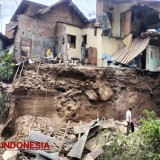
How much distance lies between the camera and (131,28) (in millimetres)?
27859

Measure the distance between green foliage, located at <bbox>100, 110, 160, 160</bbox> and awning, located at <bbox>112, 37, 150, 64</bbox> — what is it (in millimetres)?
11451

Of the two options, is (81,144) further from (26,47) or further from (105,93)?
(26,47)

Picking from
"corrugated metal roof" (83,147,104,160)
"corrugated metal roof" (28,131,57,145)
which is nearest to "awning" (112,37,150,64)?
"corrugated metal roof" (28,131,57,145)

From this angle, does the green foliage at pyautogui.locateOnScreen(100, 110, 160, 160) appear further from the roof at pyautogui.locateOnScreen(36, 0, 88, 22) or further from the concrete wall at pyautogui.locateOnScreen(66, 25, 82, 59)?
the roof at pyautogui.locateOnScreen(36, 0, 88, 22)

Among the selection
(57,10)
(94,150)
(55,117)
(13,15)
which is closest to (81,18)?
(57,10)

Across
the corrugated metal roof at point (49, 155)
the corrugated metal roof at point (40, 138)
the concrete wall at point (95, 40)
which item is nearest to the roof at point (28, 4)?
the concrete wall at point (95, 40)

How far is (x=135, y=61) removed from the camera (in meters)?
26.0

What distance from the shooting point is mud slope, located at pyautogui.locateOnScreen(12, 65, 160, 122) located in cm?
2064

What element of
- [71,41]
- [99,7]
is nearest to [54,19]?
[71,41]

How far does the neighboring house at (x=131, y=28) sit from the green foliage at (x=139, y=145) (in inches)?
452

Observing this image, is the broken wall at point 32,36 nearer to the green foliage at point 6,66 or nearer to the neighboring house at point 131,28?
the green foliage at point 6,66

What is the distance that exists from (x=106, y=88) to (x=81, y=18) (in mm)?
9444

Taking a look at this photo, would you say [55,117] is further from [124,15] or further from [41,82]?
[124,15]

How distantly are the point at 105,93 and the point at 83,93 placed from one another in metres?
1.48
